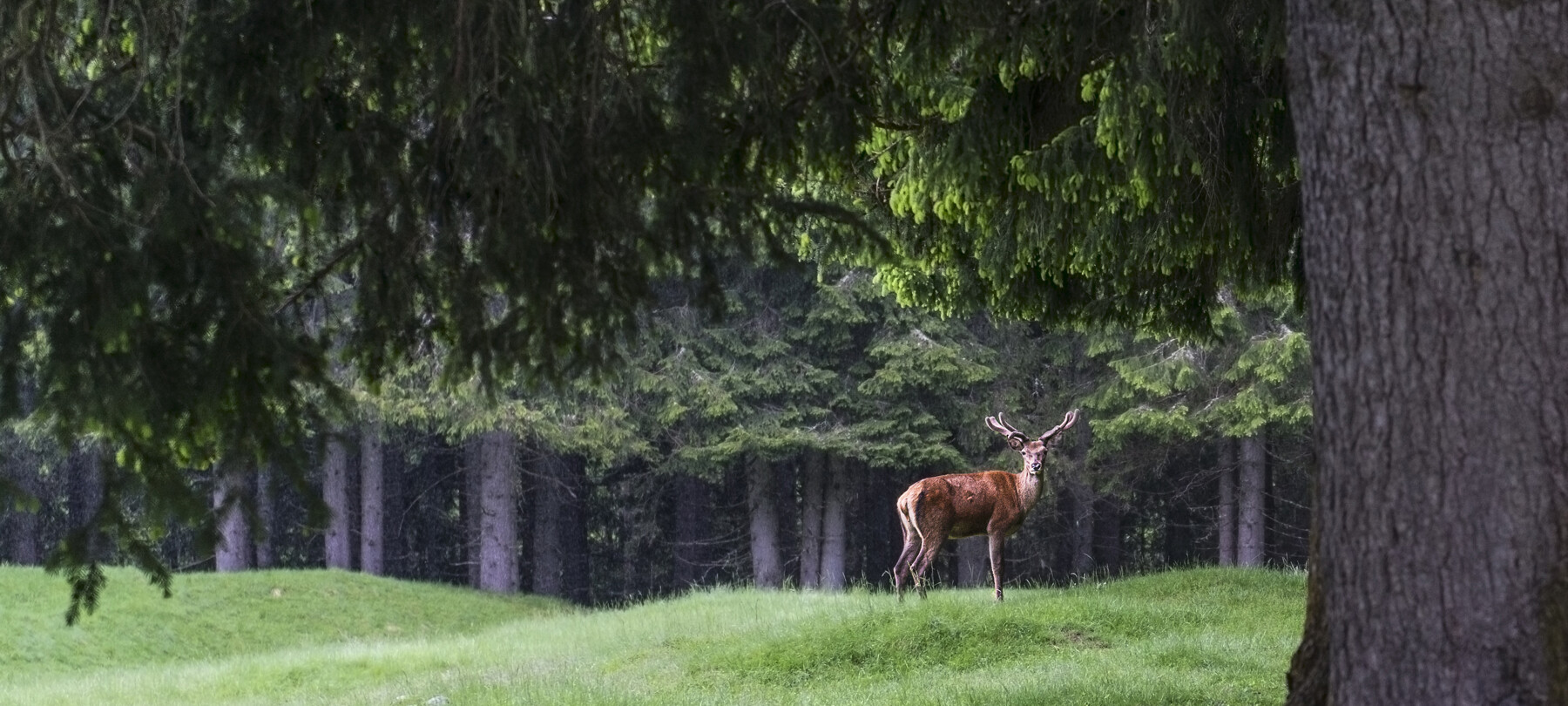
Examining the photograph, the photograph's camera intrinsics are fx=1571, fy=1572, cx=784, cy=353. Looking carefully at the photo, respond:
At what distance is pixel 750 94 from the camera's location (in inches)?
254

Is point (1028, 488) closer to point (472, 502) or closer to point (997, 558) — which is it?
point (997, 558)

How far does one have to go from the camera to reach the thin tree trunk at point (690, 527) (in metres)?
32.8

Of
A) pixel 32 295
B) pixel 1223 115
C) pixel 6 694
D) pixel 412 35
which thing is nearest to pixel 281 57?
pixel 412 35

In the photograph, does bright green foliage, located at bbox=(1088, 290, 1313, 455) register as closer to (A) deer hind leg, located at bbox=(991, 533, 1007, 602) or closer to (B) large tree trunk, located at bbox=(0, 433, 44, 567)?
(A) deer hind leg, located at bbox=(991, 533, 1007, 602)

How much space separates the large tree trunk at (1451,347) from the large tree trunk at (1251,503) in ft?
72.6

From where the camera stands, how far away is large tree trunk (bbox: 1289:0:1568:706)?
4109 mm

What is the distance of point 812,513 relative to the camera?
30281 millimetres

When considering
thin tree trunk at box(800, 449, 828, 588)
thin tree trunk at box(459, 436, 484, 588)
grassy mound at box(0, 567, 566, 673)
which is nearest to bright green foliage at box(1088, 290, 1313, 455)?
thin tree trunk at box(800, 449, 828, 588)

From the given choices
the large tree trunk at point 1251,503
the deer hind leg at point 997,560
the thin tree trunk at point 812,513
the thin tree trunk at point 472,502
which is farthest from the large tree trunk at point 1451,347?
the thin tree trunk at point 472,502

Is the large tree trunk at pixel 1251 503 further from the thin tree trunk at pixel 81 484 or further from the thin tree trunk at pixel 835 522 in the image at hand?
the thin tree trunk at pixel 81 484

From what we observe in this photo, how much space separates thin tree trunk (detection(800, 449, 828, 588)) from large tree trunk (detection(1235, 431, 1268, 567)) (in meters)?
7.69

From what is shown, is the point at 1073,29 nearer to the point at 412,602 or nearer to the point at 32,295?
the point at 32,295

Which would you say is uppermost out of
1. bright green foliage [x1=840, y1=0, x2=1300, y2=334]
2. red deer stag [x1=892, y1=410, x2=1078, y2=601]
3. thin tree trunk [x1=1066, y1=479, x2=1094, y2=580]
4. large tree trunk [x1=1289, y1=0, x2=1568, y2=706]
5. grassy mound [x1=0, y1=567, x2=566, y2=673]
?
bright green foliage [x1=840, y1=0, x2=1300, y2=334]

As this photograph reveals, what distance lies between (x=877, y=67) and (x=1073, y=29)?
100 centimetres
